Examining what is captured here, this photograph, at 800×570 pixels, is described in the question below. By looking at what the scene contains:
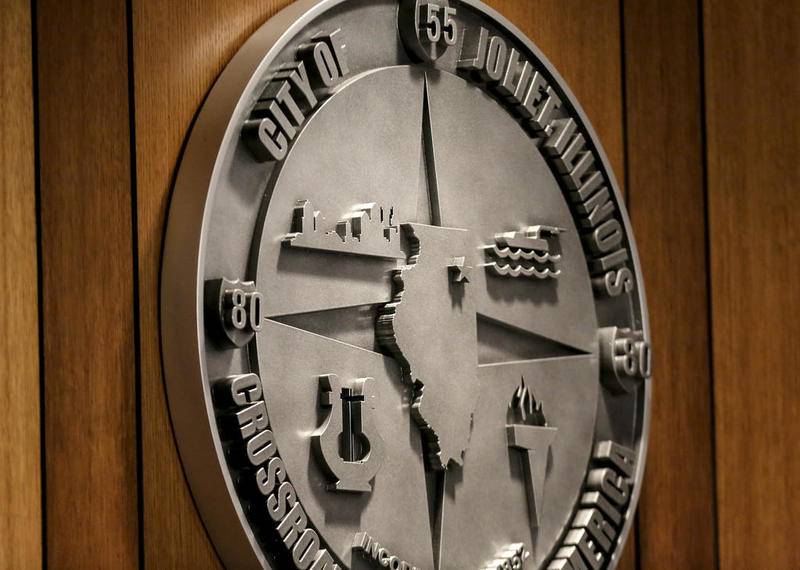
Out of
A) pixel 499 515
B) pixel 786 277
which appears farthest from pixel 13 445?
pixel 786 277

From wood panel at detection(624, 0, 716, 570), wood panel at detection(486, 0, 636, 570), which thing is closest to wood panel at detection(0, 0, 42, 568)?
wood panel at detection(486, 0, 636, 570)

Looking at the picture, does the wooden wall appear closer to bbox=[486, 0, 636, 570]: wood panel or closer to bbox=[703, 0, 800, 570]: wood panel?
bbox=[486, 0, 636, 570]: wood panel

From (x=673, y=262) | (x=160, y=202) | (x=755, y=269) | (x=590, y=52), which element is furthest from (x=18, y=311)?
(x=755, y=269)

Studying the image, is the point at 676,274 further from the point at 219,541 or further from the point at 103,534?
the point at 103,534

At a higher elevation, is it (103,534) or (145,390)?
(145,390)

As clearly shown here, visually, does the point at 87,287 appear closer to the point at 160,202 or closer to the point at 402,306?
the point at 160,202

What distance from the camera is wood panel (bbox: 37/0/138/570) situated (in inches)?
52.6

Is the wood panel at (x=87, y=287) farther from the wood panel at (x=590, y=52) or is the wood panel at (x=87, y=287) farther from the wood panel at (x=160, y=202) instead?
the wood panel at (x=590, y=52)

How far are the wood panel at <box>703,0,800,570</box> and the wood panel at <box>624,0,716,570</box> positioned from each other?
1.5 inches

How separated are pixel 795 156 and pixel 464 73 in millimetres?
1010

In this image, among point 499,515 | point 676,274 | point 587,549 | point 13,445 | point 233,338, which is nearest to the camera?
point 13,445

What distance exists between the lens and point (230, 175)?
1.45 metres

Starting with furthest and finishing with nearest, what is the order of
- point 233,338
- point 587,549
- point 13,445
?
point 587,549 < point 233,338 < point 13,445

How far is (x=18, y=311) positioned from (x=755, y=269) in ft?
5.67
